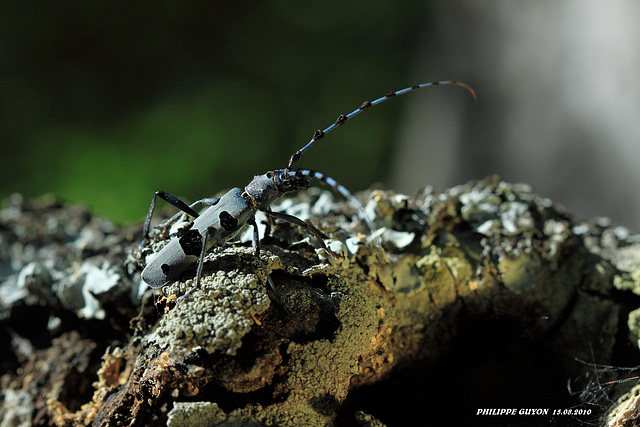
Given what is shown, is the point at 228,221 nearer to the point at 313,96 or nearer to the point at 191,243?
the point at 191,243

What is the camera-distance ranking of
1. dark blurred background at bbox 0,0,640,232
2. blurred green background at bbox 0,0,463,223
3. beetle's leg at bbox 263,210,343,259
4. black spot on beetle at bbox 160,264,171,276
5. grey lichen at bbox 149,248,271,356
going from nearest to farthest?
grey lichen at bbox 149,248,271,356
black spot on beetle at bbox 160,264,171,276
beetle's leg at bbox 263,210,343,259
dark blurred background at bbox 0,0,640,232
blurred green background at bbox 0,0,463,223

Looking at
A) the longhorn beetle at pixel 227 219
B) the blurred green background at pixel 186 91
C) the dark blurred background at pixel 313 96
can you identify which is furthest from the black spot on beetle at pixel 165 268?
the blurred green background at pixel 186 91

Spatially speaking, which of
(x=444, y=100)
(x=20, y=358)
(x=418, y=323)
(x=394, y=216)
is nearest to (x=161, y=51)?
(x=444, y=100)

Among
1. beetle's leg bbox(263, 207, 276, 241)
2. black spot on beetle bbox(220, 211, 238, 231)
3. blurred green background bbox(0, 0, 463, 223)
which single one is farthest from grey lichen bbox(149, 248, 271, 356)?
blurred green background bbox(0, 0, 463, 223)

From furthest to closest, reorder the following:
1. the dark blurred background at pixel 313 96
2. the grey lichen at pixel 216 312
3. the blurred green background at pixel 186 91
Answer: the blurred green background at pixel 186 91, the dark blurred background at pixel 313 96, the grey lichen at pixel 216 312

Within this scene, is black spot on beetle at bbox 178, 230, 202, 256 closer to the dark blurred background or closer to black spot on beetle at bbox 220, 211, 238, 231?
black spot on beetle at bbox 220, 211, 238, 231

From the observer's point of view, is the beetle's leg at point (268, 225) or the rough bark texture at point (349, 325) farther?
the beetle's leg at point (268, 225)

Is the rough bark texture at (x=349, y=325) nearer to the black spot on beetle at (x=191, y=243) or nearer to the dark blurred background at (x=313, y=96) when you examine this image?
the black spot on beetle at (x=191, y=243)
